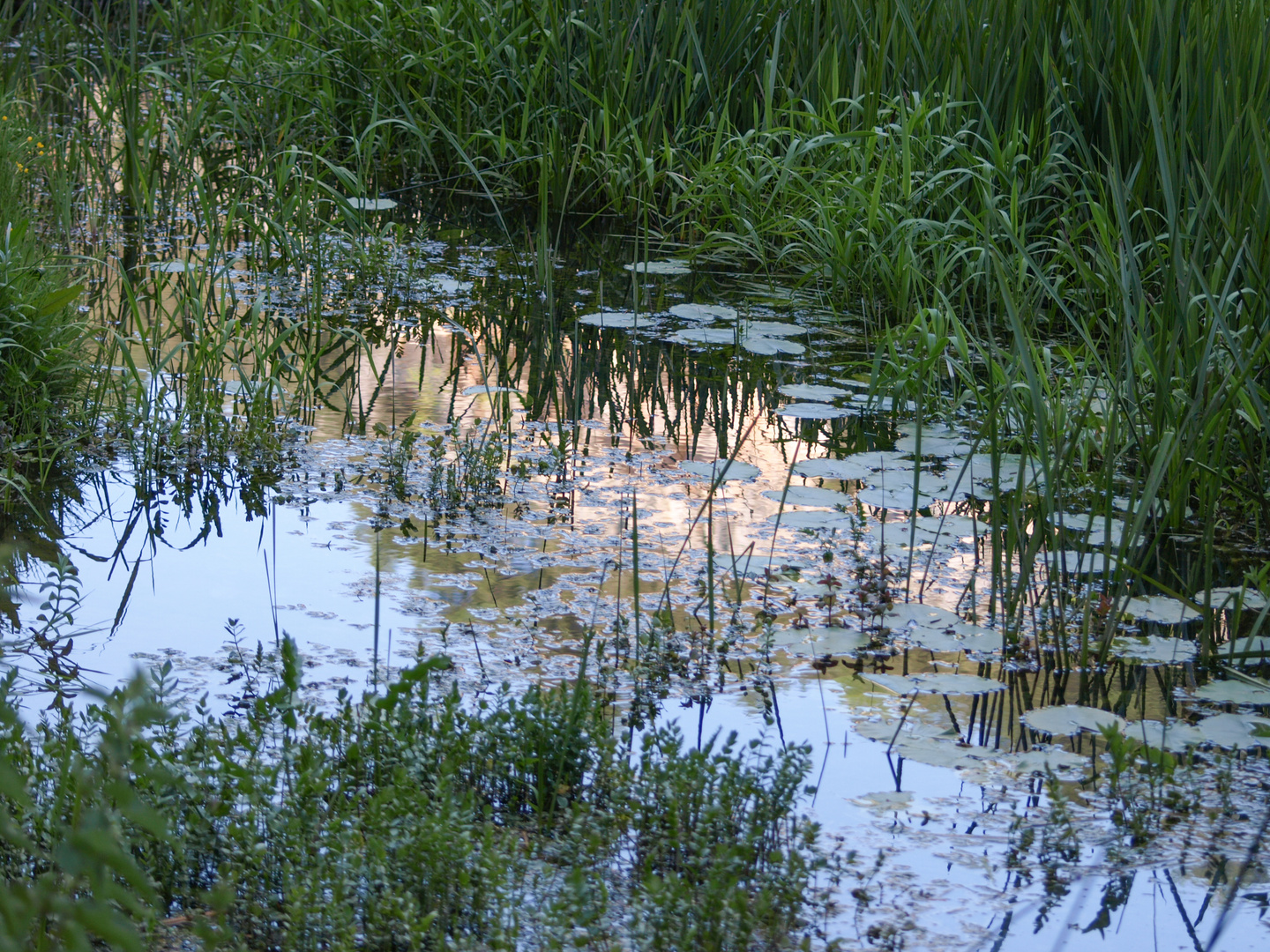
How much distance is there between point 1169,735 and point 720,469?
1.55 metres

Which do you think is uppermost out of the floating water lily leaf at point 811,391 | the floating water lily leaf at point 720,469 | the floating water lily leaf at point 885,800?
the floating water lily leaf at point 811,391

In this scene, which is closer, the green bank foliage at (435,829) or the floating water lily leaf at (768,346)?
the green bank foliage at (435,829)

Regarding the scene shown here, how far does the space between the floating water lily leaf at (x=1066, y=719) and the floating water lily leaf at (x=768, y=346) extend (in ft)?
7.50

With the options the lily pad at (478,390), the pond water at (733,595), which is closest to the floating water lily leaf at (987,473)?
the pond water at (733,595)

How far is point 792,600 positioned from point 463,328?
2281 millimetres

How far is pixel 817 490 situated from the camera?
11.8 ft

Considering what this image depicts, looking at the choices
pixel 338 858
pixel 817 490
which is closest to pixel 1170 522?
pixel 817 490

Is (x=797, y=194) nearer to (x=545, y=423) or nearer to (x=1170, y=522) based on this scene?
(x=545, y=423)

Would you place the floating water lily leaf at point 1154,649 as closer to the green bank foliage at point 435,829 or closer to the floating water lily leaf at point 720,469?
Answer: the green bank foliage at point 435,829

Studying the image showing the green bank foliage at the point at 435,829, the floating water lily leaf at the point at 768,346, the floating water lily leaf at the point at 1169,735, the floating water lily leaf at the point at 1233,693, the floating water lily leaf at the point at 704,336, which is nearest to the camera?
the green bank foliage at the point at 435,829

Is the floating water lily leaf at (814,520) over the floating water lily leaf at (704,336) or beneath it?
beneath

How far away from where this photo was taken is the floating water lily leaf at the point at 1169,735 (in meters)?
2.45

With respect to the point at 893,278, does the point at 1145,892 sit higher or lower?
lower

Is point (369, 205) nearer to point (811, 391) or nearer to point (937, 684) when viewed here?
point (811, 391)
